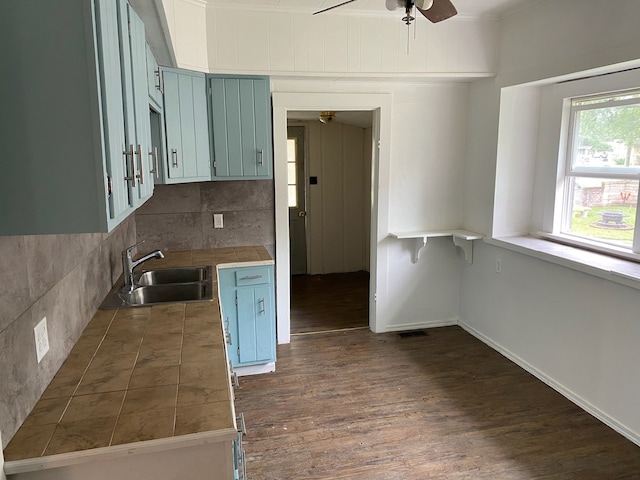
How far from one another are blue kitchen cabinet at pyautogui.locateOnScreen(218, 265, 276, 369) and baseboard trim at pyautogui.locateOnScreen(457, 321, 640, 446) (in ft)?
6.27

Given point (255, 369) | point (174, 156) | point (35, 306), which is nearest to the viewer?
point (35, 306)

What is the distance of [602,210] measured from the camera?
10.4 feet

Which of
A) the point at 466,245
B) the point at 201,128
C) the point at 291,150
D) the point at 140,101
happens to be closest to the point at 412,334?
the point at 466,245

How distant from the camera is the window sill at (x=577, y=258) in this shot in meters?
2.63

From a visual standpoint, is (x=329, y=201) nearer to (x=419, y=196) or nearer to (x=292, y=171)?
(x=292, y=171)

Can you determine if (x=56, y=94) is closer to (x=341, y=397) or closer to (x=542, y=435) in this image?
(x=341, y=397)

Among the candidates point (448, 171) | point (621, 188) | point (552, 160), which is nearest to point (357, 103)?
point (448, 171)

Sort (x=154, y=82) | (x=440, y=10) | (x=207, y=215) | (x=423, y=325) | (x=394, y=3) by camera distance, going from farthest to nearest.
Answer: (x=423, y=325)
(x=207, y=215)
(x=154, y=82)
(x=440, y=10)
(x=394, y=3)

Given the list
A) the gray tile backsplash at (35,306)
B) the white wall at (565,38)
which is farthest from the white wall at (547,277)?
the gray tile backsplash at (35,306)

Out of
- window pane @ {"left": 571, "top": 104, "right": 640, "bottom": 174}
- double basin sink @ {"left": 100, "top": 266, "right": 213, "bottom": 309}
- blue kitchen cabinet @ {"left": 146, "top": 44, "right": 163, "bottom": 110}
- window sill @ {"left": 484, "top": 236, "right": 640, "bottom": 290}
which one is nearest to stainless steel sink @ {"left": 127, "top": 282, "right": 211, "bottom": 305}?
double basin sink @ {"left": 100, "top": 266, "right": 213, "bottom": 309}

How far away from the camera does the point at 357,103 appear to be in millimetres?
3828

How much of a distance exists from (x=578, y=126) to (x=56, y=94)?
135 inches

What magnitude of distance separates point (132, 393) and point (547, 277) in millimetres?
2888

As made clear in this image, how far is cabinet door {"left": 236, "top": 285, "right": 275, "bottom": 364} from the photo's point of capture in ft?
10.9
